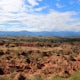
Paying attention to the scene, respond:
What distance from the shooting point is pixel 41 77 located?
18.7 m

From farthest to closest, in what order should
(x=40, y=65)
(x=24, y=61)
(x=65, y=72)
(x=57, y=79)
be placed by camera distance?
(x=24, y=61)
(x=40, y=65)
(x=65, y=72)
(x=57, y=79)

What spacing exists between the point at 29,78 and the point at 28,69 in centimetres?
503

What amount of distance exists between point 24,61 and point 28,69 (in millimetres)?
3898

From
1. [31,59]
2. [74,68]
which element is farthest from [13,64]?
[74,68]

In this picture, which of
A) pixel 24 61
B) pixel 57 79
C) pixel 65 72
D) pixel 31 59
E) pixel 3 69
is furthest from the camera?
pixel 31 59

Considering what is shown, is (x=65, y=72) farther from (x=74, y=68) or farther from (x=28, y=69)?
(x=28, y=69)

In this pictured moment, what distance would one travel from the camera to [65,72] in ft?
70.6

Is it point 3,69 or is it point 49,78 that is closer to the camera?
point 49,78

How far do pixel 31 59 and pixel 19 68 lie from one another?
16.9 ft

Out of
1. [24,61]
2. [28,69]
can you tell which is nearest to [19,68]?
[28,69]

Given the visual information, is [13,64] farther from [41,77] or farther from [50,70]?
[41,77]

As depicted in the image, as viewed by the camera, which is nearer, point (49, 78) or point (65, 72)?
point (49, 78)

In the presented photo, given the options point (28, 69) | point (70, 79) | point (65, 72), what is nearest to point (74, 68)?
point (65, 72)

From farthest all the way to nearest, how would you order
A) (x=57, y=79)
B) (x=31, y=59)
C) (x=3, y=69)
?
(x=31, y=59), (x=3, y=69), (x=57, y=79)
